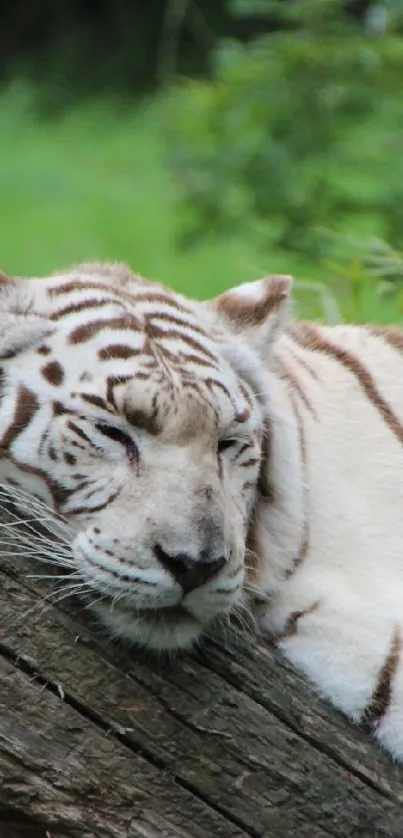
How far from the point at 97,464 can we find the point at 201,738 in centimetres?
47

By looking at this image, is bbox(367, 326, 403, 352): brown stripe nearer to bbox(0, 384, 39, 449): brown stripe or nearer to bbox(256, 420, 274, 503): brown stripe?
bbox(256, 420, 274, 503): brown stripe

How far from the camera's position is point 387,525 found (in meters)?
2.61

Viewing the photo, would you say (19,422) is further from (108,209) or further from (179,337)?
(108,209)

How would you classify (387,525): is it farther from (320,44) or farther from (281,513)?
(320,44)

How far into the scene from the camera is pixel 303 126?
4969 millimetres

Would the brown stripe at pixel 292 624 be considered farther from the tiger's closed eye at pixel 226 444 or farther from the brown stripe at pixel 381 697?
the tiger's closed eye at pixel 226 444

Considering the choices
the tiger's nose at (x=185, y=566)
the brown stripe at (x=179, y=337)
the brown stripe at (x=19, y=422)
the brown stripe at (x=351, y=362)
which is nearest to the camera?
the tiger's nose at (x=185, y=566)

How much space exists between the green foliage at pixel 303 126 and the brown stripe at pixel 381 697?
7.83 ft

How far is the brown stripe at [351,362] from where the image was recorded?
2.78 meters

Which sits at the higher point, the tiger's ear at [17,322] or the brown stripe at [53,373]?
the tiger's ear at [17,322]

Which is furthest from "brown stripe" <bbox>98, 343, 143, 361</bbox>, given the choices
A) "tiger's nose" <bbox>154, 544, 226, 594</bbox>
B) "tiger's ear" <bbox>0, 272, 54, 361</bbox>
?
"tiger's nose" <bbox>154, 544, 226, 594</bbox>

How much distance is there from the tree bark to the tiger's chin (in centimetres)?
4

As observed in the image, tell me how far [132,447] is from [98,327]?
0.23 m

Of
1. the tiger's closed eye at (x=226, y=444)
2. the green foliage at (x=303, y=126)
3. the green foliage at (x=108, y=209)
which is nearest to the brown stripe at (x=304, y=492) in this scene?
the tiger's closed eye at (x=226, y=444)
